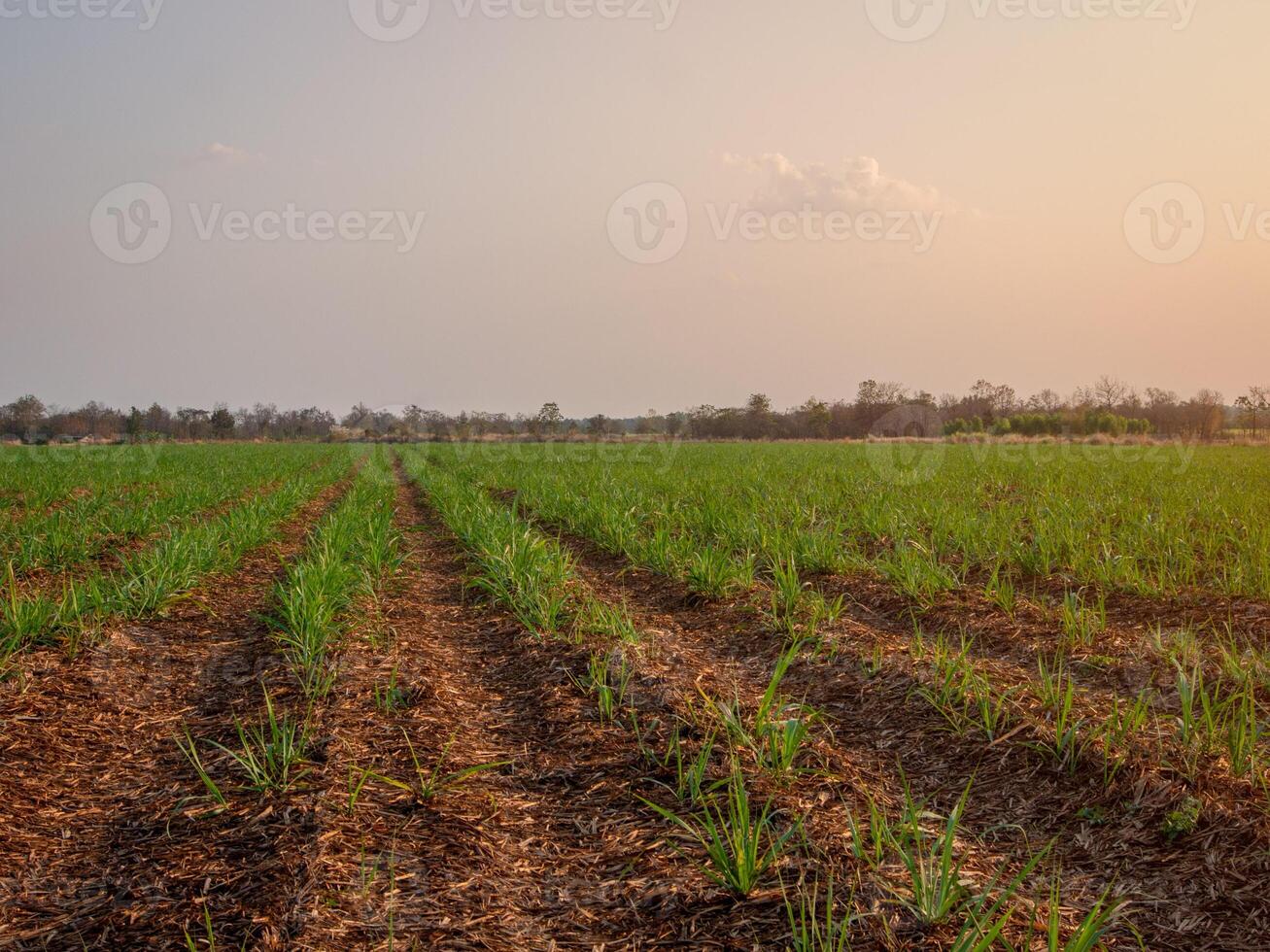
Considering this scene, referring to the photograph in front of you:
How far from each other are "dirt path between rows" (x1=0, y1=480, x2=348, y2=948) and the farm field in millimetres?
17

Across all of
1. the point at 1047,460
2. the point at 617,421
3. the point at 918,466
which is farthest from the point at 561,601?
the point at 617,421

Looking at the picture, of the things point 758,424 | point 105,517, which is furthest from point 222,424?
point 105,517

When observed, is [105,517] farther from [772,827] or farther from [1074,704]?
[1074,704]

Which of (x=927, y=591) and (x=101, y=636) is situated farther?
(x=927, y=591)

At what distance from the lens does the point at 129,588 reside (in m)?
6.44

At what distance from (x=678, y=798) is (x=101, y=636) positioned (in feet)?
14.9

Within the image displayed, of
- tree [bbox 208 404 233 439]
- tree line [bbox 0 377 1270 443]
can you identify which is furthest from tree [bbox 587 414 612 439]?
tree [bbox 208 404 233 439]

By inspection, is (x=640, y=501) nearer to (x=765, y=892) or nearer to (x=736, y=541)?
(x=736, y=541)

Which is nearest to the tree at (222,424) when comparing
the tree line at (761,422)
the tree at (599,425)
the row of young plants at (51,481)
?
the tree line at (761,422)

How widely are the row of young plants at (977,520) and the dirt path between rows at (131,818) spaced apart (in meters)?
5.16

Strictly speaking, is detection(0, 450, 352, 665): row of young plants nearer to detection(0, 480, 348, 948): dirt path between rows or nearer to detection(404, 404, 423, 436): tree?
detection(0, 480, 348, 948): dirt path between rows

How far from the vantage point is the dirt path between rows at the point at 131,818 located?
2.62 m

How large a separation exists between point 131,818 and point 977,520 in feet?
29.6

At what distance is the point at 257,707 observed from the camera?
15.1ft
